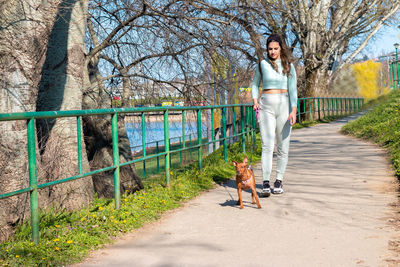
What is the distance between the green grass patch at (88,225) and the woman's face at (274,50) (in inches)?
83.9

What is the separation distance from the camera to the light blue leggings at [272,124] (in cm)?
637

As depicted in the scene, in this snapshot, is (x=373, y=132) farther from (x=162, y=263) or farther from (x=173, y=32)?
(x=162, y=263)

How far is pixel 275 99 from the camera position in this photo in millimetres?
6328

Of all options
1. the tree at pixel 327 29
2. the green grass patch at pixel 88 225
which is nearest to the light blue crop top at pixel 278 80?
the green grass patch at pixel 88 225

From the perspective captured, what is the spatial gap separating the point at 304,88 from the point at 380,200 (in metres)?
20.1

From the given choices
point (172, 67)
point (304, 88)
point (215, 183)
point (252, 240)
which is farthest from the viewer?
point (304, 88)

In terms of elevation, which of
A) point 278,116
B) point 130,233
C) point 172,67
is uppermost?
point 172,67

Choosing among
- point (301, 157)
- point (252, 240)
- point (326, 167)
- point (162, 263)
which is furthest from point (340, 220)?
point (301, 157)

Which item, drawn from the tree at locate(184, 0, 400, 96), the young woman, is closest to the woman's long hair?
the young woman

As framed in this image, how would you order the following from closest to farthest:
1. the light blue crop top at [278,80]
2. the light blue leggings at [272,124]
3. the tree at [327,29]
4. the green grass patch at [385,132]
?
the light blue crop top at [278,80] → the light blue leggings at [272,124] → the green grass patch at [385,132] → the tree at [327,29]

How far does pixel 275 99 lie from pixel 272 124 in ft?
1.11

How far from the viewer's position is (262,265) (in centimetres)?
373

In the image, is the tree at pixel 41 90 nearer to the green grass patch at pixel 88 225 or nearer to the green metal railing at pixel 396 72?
the green grass patch at pixel 88 225

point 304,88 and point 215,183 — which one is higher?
point 304,88
